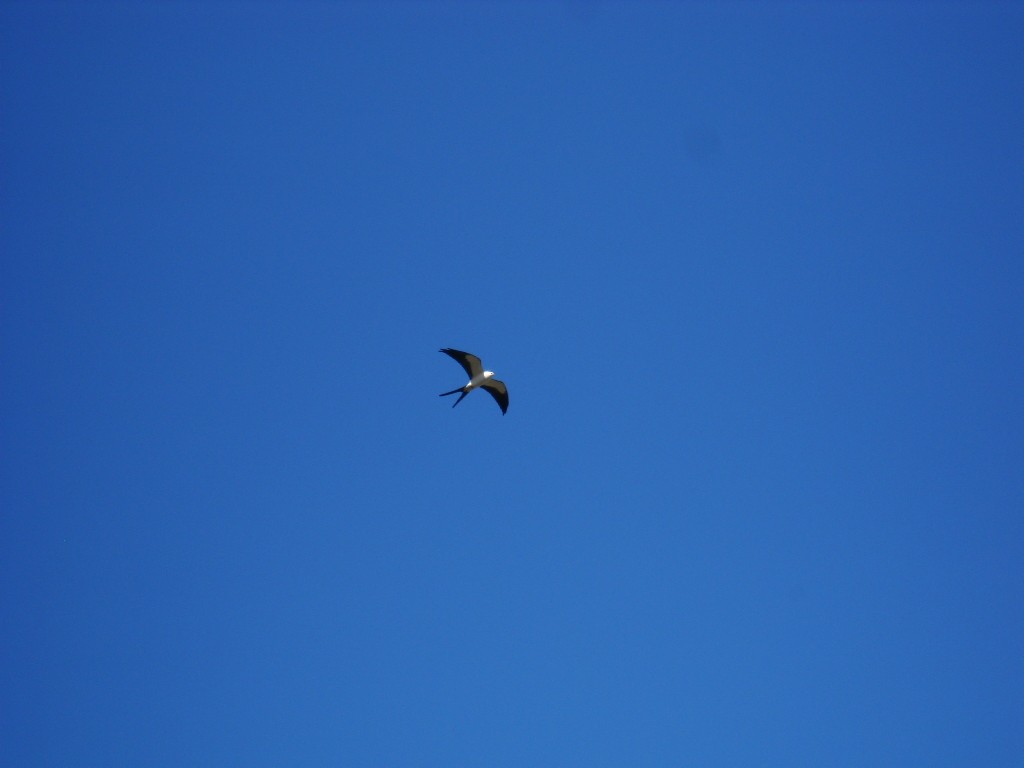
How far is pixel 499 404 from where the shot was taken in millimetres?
→ 24578

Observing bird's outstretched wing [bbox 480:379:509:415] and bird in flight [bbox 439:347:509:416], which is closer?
bird in flight [bbox 439:347:509:416]

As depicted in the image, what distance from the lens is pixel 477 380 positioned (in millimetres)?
23531

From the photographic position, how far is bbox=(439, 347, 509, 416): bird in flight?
22.8 metres

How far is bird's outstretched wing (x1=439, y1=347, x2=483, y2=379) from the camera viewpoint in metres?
22.5

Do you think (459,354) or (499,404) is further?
(499,404)

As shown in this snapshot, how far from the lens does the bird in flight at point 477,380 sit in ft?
74.6

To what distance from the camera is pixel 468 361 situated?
23.0 m

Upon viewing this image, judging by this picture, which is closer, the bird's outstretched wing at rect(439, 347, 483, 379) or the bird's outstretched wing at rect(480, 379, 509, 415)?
the bird's outstretched wing at rect(439, 347, 483, 379)

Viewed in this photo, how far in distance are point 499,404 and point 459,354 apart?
8.42 ft

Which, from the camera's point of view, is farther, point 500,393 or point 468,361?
point 500,393

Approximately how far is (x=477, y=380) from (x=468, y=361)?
2.51 feet

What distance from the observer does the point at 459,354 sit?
22.7 m

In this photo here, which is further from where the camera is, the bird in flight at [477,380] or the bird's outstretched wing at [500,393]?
the bird's outstretched wing at [500,393]

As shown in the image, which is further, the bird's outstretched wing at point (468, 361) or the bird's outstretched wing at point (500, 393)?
the bird's outstretched wing at point (500, 393)
